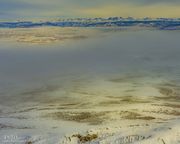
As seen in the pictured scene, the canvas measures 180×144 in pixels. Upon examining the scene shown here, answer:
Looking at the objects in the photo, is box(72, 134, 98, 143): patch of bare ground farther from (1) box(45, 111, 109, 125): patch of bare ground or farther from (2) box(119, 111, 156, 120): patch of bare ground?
(2) box(119, 111, 156, 120): patch of bare ground

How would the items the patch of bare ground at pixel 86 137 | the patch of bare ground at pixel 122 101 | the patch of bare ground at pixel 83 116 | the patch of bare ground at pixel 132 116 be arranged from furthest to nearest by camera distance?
the patch of bare ground at pixel 122 101 < the patch of bare ground at pixel 132 116 < the patch of bare ground at pixel 83 116 < the patch of bare ground at pixel 86 137

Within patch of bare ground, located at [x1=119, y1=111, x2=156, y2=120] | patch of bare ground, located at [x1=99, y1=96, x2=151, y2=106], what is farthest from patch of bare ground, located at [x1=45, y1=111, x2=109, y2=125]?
patch of bare ground, located at [x1=99, y1=96, x2=151, y2=106]

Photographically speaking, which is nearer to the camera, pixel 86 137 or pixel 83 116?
pixel 86 137

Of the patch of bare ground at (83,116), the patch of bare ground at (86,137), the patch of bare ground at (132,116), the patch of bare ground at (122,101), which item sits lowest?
the patch of bare ground at (83,116)

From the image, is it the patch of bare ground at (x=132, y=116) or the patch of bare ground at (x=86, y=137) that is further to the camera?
the patch of bare ground at (x=132, y=116)

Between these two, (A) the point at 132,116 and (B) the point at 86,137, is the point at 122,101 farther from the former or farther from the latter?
(B) the point at 86,137

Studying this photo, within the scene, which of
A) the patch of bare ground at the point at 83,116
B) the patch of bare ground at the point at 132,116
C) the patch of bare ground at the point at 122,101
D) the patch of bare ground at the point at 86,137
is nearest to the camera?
the patch of bare ground at the point at 86,137

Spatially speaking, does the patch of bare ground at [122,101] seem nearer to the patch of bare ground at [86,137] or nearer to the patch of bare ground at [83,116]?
the patch of bare ground at [83,116]

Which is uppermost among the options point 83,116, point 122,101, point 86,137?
point 86,137

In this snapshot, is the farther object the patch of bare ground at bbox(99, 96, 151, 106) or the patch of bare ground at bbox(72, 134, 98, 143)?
the patch of bare ground at bbox(99, 96, 151, 106)

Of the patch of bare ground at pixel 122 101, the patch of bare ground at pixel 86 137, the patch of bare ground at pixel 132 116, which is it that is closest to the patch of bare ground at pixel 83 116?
the patch of bare ground at pixel 132 116

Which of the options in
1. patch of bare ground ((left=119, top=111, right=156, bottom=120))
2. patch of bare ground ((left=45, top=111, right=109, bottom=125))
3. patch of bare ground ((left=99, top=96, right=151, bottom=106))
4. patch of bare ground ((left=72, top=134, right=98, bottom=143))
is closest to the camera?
patch of bare ground ((left=72, top=134, right=98, bottom=143))

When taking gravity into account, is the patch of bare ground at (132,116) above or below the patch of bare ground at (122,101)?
below

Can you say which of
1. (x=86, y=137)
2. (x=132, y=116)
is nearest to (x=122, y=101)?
(x=132, y=116)
